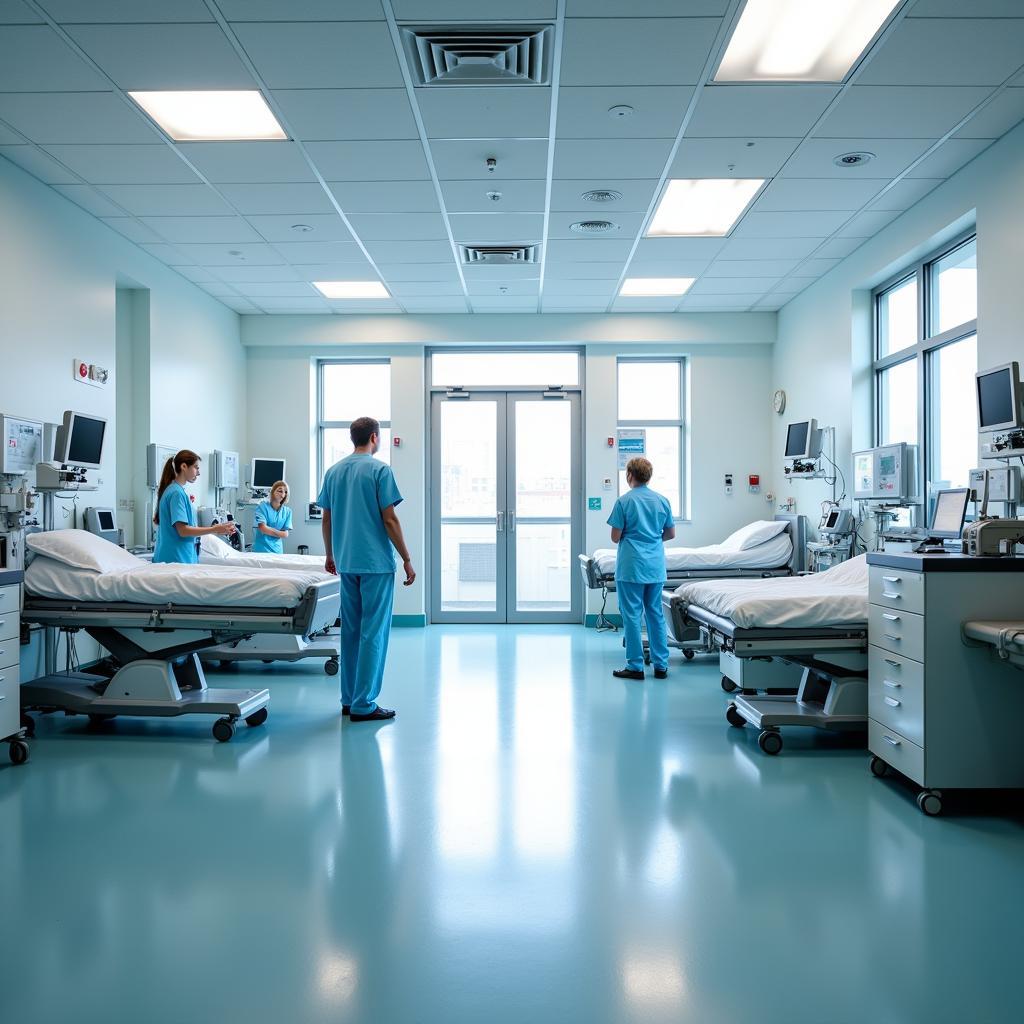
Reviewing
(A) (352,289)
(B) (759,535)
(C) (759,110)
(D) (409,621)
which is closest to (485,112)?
(C) (759,110)

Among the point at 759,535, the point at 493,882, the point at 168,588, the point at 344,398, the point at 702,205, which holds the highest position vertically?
the point at 702,205

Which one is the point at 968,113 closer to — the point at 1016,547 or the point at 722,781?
the point at 1016,547

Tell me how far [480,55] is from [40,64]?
1.96 meters

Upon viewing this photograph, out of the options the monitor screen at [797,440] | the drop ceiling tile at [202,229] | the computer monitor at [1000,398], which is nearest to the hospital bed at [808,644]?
the computer monitor at [1000,398]

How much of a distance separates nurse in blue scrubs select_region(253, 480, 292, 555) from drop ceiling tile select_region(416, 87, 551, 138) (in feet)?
13.2

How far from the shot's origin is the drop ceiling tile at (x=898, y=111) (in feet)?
12.8

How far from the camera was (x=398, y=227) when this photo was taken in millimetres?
5758

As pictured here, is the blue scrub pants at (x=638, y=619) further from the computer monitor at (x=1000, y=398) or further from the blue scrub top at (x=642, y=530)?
the computer monitor at (x=1000, y=398)

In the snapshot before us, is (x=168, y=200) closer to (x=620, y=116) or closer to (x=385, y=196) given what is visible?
(x=385, y=196)

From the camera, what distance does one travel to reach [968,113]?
4.11 m

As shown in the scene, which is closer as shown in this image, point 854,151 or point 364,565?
point 364,565

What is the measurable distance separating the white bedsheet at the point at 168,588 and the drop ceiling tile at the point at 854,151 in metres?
3.64

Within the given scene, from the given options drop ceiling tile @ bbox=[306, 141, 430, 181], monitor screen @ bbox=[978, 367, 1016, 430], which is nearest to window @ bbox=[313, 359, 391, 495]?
drop ceiling tile @ bbox=[306, 141, 430, 181]

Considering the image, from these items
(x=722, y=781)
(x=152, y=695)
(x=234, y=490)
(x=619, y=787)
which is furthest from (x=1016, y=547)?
(x=234, y=490)
